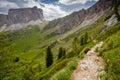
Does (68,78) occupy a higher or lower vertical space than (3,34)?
lower

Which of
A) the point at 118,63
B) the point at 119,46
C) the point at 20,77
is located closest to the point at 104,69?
the point at 118,63

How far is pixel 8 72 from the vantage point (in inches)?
1350

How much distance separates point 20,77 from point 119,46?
60.6 ft

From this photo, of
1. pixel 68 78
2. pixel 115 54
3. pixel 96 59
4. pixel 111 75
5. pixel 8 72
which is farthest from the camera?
pixel 8 72

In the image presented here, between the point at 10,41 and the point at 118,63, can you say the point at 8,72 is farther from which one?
the point at 118,63

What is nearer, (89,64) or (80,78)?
(80,78)

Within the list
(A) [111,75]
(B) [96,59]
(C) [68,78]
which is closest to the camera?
(A) [111,75]

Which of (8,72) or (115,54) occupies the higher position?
(8,72)

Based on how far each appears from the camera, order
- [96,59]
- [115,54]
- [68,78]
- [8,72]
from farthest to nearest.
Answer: [8,72]
[96,59]
[115,54]
[68,78]

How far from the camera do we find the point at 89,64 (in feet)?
100

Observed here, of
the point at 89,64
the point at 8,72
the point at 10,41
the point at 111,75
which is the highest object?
the point at 10,41

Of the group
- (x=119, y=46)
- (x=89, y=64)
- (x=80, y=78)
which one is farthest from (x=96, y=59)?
(x=80, y=78)

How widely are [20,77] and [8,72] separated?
8.37 feet

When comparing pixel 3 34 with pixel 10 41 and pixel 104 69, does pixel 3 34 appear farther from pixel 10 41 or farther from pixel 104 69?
pixel 104 69
